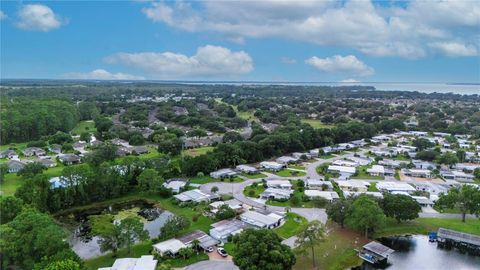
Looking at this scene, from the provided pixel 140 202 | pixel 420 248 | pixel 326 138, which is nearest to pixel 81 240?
pixel 140 202

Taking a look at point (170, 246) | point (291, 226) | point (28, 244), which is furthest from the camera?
point (291, 226)

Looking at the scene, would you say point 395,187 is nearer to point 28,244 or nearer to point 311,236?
point 311,236

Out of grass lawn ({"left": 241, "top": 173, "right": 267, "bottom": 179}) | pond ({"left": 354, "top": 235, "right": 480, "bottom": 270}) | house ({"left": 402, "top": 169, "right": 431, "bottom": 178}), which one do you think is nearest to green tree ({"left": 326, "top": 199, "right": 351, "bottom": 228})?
pond ({"left": 354, "top": 235, "right": 480, "bottom": 270})

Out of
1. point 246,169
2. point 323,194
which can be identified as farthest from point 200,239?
point 246,169

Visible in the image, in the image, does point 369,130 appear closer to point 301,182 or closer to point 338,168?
point 338,168

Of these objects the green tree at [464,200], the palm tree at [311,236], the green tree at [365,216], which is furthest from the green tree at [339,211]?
the green tree at [464,200]
